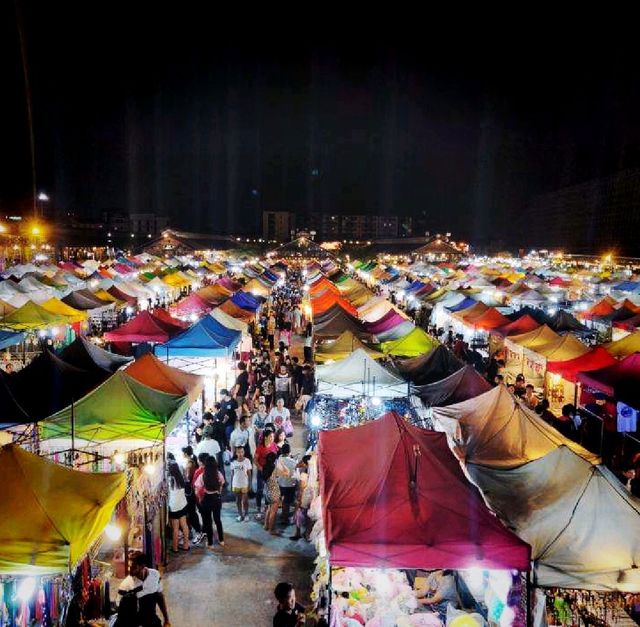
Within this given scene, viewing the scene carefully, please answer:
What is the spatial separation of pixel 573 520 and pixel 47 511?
4.29 meters

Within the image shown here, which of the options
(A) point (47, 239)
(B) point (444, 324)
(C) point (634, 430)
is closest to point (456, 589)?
(C) point (634, 430)

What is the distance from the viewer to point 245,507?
26.7 ft

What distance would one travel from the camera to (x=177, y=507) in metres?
7.16

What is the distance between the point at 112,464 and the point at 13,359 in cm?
842

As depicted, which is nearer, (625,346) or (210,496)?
(210,496)

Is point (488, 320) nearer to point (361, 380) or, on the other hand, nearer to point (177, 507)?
point (361, 380)

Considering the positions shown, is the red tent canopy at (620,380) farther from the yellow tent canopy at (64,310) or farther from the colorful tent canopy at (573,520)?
the yellow tent canopy at (64,310)

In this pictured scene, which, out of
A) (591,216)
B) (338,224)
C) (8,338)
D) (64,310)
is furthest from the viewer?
(338,224)

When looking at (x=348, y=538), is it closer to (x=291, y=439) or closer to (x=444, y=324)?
(x=291, y=439)

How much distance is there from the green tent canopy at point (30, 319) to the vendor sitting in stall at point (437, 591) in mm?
11927

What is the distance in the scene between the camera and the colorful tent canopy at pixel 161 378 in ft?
29.8

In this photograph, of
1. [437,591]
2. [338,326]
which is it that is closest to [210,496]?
[437,591]

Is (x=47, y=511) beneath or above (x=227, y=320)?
above

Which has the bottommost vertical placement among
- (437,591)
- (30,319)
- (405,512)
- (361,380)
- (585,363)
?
(437,591)
